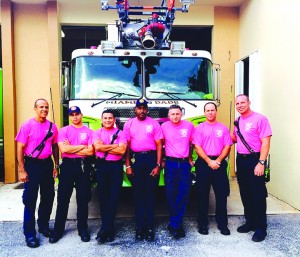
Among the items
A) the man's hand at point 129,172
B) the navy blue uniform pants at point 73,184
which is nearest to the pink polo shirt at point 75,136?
the navy blue uniform pants at point 73,184

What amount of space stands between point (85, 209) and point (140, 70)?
2306 millimetres

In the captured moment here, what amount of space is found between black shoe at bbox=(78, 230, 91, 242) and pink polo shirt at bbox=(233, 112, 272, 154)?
2.27 m

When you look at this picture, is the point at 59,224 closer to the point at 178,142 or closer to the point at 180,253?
the point at 180,253

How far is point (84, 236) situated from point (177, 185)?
136cm

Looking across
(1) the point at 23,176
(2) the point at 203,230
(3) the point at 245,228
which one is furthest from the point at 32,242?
(3) the point at 245,228

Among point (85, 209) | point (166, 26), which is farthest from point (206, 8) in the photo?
point (85, 209)

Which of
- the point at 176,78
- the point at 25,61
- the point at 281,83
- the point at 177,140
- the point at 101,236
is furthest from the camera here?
the point at 25,61

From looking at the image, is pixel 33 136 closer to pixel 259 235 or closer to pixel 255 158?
pixel 255 158

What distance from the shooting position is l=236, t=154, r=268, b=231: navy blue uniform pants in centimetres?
442

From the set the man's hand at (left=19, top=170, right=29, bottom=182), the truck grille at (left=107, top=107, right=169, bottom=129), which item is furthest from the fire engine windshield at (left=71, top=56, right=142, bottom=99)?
the man's hand at (left=19, top=170, right=29, bottom=182)

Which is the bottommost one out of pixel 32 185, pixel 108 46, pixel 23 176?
pixel 32 185

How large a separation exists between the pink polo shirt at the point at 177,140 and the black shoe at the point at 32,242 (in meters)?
1.97

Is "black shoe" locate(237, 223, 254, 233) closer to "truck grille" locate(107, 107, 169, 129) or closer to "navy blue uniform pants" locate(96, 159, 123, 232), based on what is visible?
"navy blue uniform pants" locate(96, 159, 123, 232)

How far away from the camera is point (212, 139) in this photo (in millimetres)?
4531
